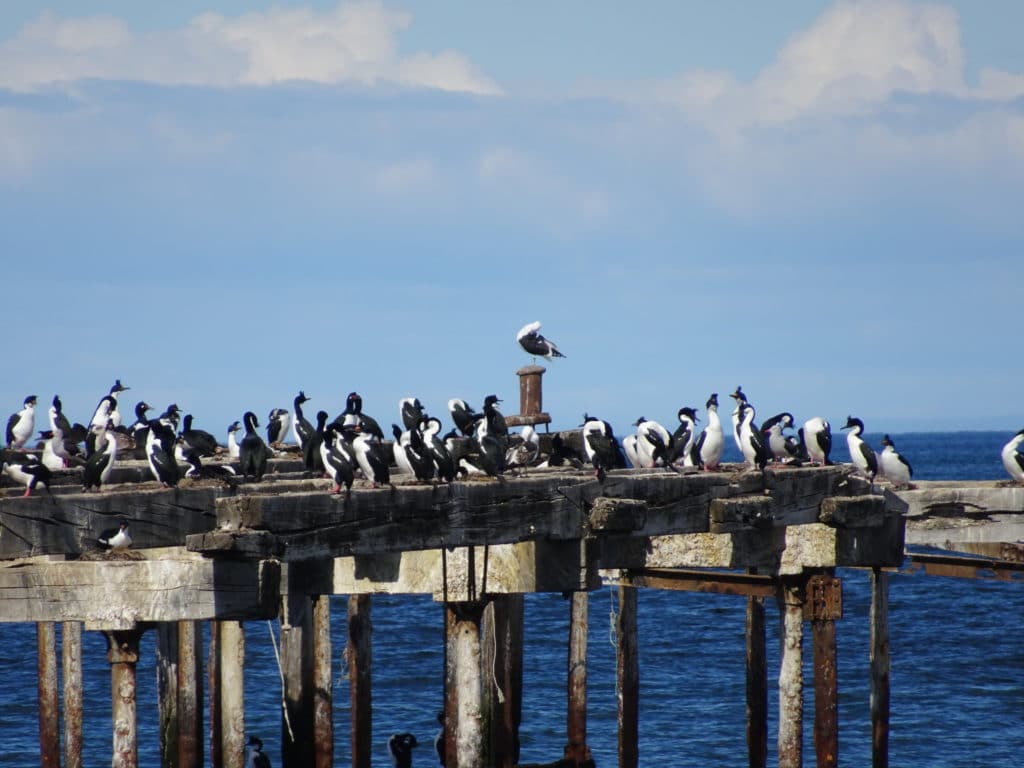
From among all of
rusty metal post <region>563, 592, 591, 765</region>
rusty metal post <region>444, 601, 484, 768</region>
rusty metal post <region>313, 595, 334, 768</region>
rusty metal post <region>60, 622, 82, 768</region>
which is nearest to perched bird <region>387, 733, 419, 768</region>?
rusty metal post <region>313, 595, 334, 768</region>

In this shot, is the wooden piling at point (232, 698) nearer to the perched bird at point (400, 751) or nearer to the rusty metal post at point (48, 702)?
the rusty metal post at point (48, 702)

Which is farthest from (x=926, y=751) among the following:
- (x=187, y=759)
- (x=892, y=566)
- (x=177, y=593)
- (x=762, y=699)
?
(x=177, y=593)

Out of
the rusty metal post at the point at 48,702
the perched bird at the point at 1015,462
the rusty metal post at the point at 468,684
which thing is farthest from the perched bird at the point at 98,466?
the perched bird at the point at 1015,462

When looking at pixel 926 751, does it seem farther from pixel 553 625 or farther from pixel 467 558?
pixel 553 625

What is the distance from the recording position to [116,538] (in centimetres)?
1336

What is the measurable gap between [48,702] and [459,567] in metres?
8.75

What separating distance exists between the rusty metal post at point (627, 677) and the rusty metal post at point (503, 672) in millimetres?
1387

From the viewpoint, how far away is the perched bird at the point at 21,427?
22.9 metres

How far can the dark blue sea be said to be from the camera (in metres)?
27.2

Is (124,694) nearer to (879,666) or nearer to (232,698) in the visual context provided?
(232,698)

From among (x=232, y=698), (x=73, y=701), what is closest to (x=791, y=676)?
(x=232, y=698)

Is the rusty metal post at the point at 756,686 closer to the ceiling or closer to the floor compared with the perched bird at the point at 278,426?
closer to the floor

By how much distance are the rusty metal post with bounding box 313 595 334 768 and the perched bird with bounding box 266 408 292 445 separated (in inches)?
Result: 283

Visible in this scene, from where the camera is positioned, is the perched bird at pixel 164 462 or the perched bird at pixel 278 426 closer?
the perched bird at pixel 164 462
